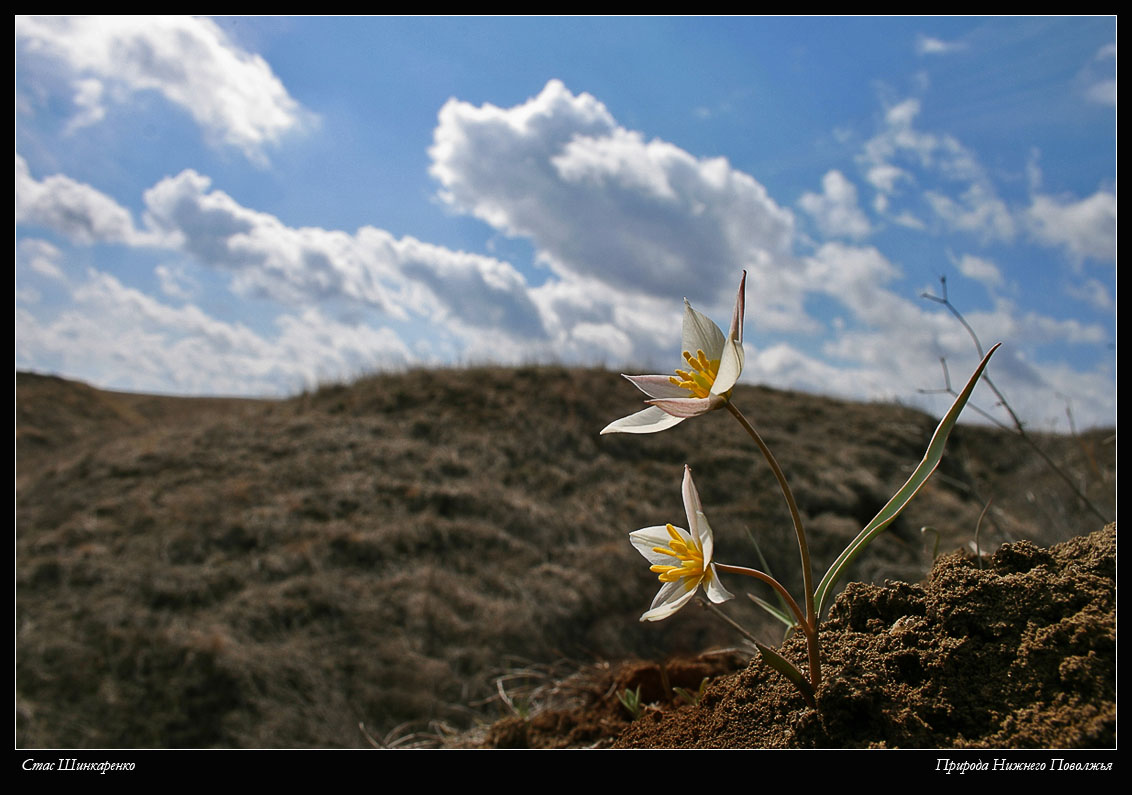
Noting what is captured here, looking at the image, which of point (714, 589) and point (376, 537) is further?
point (376, 537)

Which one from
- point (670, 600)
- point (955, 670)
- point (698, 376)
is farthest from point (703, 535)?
point (955, 670)

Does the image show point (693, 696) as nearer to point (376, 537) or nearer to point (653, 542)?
point (653, 542)

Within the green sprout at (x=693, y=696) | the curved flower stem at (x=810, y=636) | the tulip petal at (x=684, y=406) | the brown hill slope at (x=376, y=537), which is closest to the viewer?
the tulip petal at (x=684, y=406)

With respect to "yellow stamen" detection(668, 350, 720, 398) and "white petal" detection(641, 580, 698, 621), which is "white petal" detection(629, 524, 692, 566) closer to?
"white petal" detection(641, 580, 698, 621)

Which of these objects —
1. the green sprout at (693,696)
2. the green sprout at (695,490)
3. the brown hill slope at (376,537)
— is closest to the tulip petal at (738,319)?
the green sprout at (695,490)

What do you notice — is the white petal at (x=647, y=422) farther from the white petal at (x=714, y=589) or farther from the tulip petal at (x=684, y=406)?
the white petal at (x=714, y=589)
